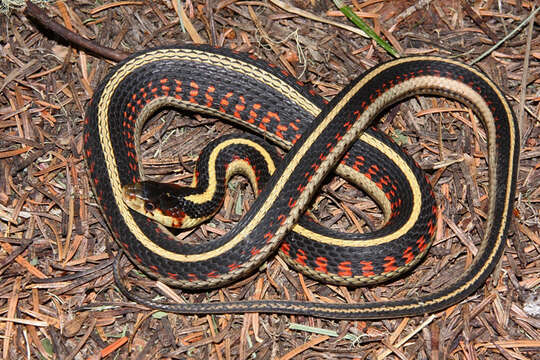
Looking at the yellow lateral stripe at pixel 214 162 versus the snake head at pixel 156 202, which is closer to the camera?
the snake head at pixel 156 202

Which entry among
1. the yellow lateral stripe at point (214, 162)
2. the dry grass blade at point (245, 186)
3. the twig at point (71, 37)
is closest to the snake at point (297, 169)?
the yellow lateral stripe at point (214, 162)

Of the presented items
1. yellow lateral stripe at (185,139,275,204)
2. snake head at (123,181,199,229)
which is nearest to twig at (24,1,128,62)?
yellow lateral stripe at (185,139,275,204)

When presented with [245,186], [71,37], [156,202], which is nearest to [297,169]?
[245,186]

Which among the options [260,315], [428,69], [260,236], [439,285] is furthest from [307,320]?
[428,69]

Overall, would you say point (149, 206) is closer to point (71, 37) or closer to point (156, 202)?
point (156, 202)

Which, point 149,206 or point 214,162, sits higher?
point 214,162

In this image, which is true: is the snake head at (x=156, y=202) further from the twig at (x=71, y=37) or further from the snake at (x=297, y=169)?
the twig at (x=71, y=37)

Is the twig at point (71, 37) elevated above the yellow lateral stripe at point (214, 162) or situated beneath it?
elevated above

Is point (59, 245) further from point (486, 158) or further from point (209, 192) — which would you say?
point (486, 158)
